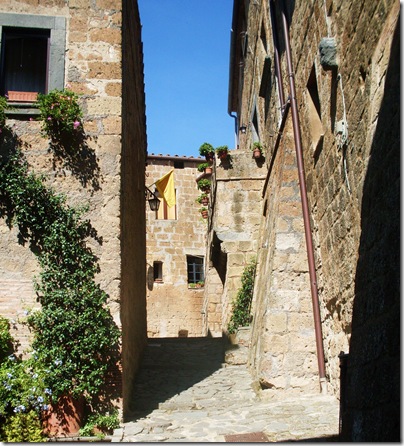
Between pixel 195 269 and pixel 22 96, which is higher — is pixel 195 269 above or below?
below

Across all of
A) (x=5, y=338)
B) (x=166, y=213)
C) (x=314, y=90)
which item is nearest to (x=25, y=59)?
(x=5, y=338)

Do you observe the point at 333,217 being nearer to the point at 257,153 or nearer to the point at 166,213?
the point at 257,153

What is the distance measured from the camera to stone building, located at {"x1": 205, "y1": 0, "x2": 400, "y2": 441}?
3.09m

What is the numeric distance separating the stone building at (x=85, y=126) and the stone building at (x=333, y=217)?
6.98ft

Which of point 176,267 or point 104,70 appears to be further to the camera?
point 176,267

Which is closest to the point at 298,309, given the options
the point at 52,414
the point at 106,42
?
the point at 52,414

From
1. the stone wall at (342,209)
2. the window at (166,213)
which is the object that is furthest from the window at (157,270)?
the stone wall at (342,209)

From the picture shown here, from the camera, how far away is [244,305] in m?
10.5

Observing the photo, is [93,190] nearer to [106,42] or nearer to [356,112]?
[106,42]

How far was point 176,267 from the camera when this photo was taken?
2078cm

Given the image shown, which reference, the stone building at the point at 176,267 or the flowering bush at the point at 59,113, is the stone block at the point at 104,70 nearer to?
the flowering bush at the point at 59,113

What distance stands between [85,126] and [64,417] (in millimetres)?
3519

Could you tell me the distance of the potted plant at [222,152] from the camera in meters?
11.7

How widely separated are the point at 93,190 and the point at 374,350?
445 centimetres
